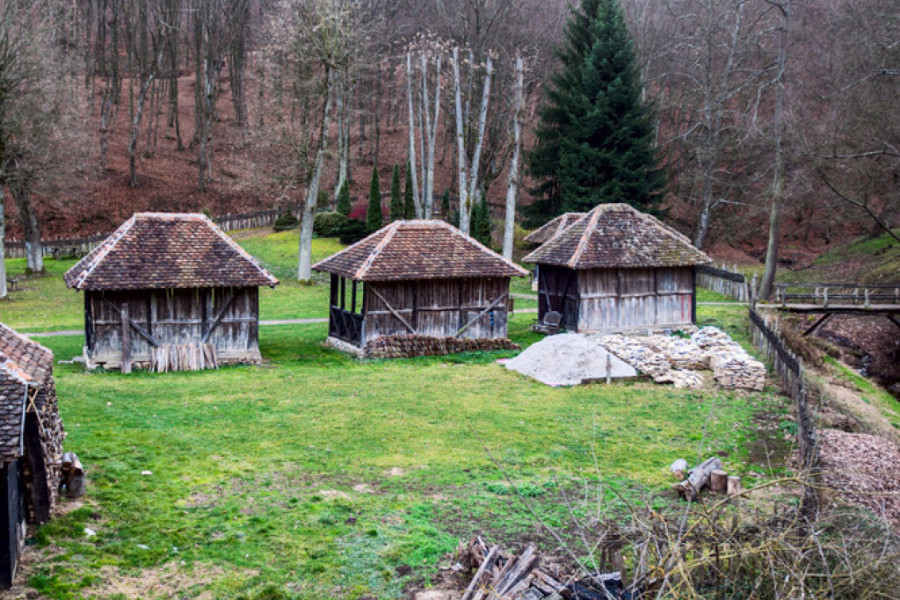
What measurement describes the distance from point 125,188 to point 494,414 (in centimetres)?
4284

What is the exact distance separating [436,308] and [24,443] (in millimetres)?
16339

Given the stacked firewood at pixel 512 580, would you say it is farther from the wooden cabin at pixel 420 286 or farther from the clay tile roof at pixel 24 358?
the wooden cabin at pixel 420 286

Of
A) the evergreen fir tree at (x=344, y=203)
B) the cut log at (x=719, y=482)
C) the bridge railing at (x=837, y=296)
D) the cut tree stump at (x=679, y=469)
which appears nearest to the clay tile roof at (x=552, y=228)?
the bridge railing at (x=837, y=296)

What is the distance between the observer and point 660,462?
14875mm

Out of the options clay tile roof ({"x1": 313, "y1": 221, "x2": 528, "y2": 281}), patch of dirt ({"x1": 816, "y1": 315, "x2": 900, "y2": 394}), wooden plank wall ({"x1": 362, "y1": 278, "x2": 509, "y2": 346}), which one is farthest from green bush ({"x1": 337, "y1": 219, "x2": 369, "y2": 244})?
patch of dirt ({"x1": 816, "y1": 315, "x2": 900, "y2": 394})

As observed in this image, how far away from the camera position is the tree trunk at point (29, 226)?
35812 mm

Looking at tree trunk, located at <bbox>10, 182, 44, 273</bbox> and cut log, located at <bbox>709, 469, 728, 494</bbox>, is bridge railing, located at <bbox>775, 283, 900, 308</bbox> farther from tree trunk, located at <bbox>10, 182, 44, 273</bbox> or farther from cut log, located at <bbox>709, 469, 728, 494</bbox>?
tree trunk, located at <bbox>10, 182, 44, 273</bbox>

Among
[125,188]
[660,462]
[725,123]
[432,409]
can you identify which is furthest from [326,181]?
[660,462]

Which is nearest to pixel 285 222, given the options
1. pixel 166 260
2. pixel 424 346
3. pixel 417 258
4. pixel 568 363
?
pixel 417 258

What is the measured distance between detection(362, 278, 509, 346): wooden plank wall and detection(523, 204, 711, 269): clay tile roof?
286cm

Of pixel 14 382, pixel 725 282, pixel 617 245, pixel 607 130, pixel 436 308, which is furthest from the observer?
pixel 607 130

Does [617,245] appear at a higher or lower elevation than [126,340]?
higher

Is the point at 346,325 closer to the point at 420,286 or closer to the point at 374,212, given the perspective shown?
the point at 420,286

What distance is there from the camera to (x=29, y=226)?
37.2 meters
